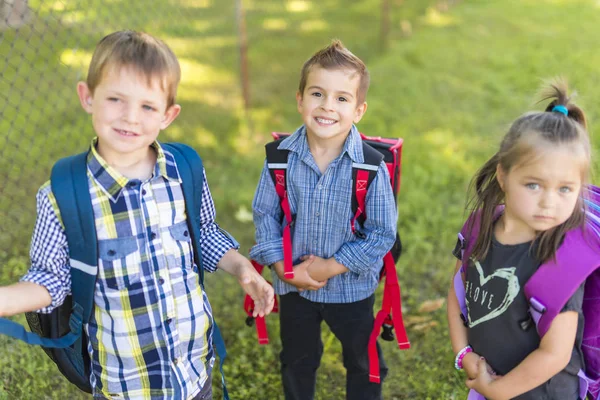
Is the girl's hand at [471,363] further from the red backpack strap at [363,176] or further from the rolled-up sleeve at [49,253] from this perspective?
the rolled-up sleeve at [49,253]

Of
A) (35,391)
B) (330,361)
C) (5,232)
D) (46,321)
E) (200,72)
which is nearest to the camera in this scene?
(46,321)

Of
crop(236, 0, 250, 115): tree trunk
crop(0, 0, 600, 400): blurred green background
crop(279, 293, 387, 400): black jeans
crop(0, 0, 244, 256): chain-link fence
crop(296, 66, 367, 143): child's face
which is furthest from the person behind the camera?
crop(236, 0, 250, 115): tree trunk

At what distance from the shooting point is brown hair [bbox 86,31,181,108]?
1.80m

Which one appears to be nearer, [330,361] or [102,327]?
[102,327]

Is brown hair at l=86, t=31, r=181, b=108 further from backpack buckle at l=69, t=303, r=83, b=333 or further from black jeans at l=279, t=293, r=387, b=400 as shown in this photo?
black jeans at l=279, t=293, r=387, b=400

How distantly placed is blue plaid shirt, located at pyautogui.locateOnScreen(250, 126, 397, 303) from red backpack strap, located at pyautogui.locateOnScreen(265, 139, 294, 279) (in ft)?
0.07

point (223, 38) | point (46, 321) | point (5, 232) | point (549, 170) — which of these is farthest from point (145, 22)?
point (549, 170)

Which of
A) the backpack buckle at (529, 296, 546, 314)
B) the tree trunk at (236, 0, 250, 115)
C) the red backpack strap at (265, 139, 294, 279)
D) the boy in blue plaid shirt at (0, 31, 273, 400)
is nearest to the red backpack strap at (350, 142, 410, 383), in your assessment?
the red backpack strap at (265, 139, 294, 279)

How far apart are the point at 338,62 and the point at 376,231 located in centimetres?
70

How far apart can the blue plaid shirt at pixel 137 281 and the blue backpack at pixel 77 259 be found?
31mm

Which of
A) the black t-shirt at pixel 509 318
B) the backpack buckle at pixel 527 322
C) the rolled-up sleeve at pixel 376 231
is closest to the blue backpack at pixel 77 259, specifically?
the rolled-up sleeve at pixel 376 231

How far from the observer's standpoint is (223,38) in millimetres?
7887

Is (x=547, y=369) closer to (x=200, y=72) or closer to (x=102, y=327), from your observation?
(x=102, y=327)

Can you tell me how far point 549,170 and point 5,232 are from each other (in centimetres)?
334
